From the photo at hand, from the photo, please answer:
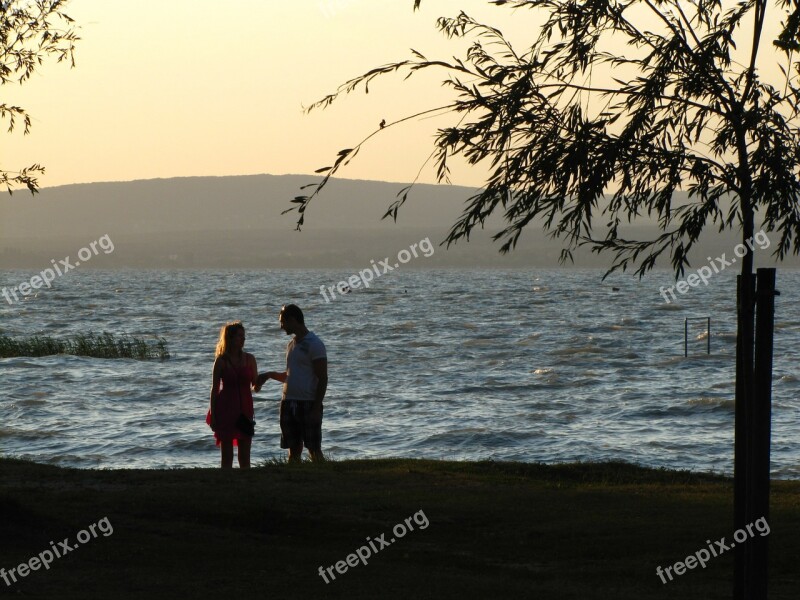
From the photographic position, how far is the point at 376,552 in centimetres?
1078

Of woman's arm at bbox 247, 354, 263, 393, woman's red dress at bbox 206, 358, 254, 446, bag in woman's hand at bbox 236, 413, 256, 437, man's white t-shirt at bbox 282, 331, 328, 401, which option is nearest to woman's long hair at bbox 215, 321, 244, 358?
woman's red dress at bbox 206, 358, 254, 446

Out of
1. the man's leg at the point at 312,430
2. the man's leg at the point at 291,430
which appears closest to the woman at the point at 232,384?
the man's leg at the point at 291,430

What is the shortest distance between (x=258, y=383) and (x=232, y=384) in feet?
1.32

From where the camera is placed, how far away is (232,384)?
14539 mm

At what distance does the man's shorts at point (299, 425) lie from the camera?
1484 centimetres

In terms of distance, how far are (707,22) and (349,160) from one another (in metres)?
2.90

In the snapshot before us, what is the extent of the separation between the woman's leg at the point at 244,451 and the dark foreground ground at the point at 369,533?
0.42 meters

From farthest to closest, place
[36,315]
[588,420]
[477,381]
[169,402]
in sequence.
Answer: [36,315], [477,381], [169,402], [588,420]

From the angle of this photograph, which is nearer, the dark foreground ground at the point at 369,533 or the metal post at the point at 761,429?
the metal post at the point at 761,429

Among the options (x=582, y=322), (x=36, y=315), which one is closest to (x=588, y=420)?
(x=582, y=322)

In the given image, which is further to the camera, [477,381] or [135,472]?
[477,381]

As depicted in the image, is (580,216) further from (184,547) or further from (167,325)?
(167,325)

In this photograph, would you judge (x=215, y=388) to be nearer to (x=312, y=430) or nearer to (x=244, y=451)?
(x=244, y=451)

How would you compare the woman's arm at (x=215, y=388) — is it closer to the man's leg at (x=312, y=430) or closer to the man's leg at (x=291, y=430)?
the man's leg at (x=291, y=430)
